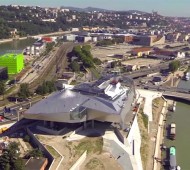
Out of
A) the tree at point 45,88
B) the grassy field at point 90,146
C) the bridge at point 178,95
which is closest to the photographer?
the grassy field at point 90,146

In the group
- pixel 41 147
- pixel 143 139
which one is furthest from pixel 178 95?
pixel 41 147

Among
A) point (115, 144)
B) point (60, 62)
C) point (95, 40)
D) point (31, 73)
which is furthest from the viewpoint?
point (95, 40)

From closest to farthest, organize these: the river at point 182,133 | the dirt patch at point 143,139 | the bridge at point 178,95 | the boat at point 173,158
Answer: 1. the boat at point 173,158
2. the dirt patch at point 143,139
3. the river at point 182,133
4. the bridge at point 178,95

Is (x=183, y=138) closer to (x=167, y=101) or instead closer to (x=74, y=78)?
(x=167, y=101)

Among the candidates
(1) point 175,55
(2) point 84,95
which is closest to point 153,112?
(2) point 84,95

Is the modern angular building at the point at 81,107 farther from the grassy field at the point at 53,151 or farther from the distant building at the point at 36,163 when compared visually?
the distant building at the point at 36,163

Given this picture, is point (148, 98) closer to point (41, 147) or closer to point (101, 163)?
point (101, 163)

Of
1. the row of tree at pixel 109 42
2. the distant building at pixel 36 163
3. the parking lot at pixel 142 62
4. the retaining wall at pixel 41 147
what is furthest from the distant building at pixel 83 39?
the distant building at pixel 36 163

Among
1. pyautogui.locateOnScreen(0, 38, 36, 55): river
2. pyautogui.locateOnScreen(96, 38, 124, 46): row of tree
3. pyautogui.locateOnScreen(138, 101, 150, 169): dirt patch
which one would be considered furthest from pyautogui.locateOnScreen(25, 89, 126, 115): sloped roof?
pyautogui.locateOnScreen(96, 38, 124, 46): row of tree
